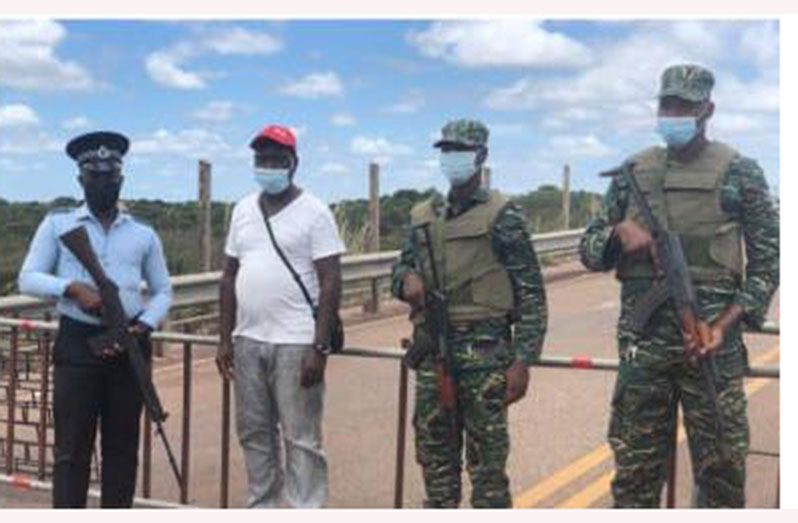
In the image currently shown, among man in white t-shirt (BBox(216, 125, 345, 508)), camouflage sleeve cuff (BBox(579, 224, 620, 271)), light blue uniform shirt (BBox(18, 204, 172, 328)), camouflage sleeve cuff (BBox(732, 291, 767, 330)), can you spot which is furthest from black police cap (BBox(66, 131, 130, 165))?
camouflage sleeve cuff (BBox(732, 291, 767, 330))

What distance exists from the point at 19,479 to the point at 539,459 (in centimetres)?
318

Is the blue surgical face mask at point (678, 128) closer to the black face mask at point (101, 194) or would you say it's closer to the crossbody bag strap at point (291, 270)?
the crossbody bag strap at point (291, 270)

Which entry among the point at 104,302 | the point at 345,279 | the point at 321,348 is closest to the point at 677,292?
the point at 321,348

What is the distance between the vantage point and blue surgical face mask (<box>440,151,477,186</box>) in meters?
4.80

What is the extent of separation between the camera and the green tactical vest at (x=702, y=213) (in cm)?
442

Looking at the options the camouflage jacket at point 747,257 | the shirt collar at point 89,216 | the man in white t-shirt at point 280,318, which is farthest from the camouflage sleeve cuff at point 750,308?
the shirt collar at point 89,216

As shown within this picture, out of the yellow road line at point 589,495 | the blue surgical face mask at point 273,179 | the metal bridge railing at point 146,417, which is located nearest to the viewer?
the blue surgical face mask at point 273,179

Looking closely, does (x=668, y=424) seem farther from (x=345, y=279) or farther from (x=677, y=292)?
(x=345, y=279)

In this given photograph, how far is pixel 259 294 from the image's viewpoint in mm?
5047

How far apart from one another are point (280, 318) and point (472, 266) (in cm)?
89

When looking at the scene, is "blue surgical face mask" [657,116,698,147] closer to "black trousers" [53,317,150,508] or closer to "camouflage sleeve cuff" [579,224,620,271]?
"camouflage sleeve cuff" [579,224,620,271]

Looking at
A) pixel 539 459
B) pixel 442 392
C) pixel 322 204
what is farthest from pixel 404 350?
pixel 539 459

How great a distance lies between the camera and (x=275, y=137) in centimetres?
509

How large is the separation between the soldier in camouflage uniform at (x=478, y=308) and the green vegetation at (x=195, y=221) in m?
0.65
